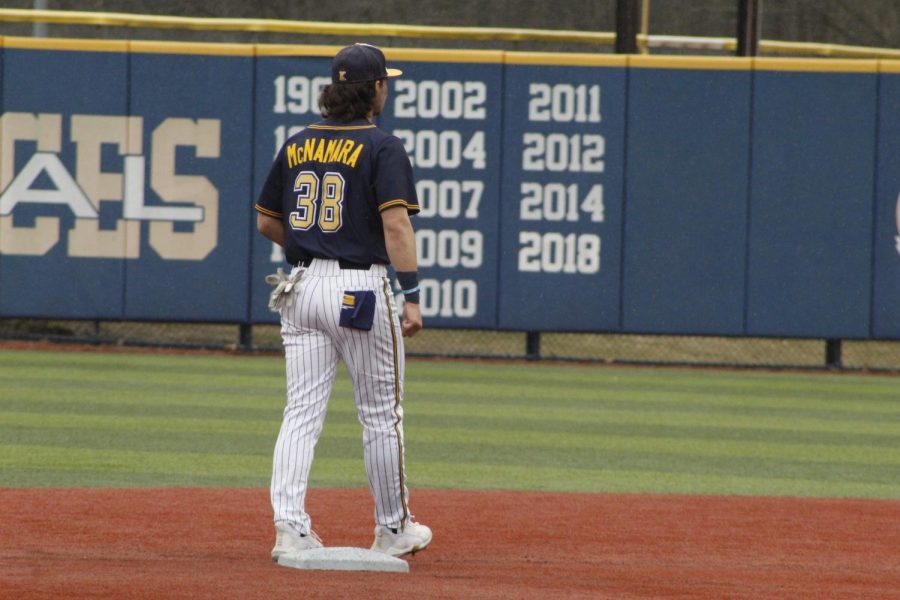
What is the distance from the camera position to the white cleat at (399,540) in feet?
18.4

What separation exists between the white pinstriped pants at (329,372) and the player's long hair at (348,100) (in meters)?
0.54

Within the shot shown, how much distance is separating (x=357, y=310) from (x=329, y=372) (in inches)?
11.7

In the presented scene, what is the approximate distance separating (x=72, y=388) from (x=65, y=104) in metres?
3.96

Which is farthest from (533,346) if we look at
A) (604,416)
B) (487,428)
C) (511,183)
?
(487,428)

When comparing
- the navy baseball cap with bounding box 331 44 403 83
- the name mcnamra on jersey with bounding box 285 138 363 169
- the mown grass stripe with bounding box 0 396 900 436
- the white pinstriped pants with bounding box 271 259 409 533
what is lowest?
the mown grass stripe with bounding box 0 396 900 436

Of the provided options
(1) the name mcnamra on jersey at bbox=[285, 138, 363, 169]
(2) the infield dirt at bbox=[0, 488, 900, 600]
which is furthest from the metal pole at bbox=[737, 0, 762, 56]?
(1) the name mcnamra on jersey at bbox=[285, 138, 363, 169]

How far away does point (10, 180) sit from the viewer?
1445 cm

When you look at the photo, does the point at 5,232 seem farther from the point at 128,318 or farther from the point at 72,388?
the point at 72,388

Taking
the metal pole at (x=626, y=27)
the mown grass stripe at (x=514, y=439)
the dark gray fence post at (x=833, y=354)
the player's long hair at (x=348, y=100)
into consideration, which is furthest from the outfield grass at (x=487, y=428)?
the metal pole at (x=626, y=27)

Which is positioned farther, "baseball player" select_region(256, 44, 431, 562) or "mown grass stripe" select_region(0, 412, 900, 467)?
"mown grass stripe" select_region(0, 412, 900, 467)

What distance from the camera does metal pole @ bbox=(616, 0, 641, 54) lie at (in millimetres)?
14891

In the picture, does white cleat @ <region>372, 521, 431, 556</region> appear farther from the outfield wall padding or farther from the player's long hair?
the outfield wall padding

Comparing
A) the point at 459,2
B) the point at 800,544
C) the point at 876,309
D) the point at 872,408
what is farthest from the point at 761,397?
the point at 459,2

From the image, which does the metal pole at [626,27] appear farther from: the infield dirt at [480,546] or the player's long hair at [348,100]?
the player's long hair at [348,100]
